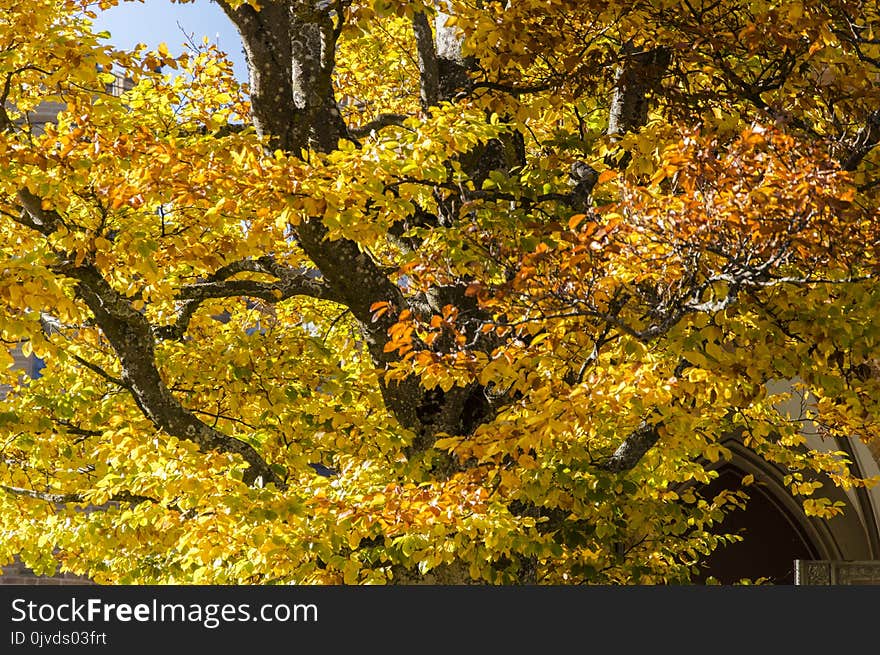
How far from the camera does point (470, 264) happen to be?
8.14 m

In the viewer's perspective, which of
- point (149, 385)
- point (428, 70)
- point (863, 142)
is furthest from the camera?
point (428, 70)

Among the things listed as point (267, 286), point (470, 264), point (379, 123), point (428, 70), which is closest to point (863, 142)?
point (470, 264)

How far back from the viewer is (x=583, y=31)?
7.95 m

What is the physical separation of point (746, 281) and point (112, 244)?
5362 mm

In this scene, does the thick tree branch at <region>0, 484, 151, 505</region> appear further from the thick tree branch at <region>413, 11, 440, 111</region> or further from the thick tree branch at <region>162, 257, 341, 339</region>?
the thick tree branch at <region>413, 11, 440, 111</region>

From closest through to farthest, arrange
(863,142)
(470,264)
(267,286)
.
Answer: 1. (863,142)
2. (470,264)
3. (267,286)

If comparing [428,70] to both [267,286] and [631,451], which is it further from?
[631,451]

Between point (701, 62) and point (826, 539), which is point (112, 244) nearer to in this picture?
point (701, 62)

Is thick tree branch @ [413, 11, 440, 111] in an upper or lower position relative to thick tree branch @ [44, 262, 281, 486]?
upper

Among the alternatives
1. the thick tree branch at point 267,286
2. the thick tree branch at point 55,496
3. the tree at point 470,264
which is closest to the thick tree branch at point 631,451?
the tree at point 470,264

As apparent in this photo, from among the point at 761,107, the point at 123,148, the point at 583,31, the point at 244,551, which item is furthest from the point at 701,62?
the point at 244,551

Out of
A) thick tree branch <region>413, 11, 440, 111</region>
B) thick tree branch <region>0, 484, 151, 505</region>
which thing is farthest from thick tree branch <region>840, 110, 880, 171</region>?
thick tree branch <region>0, 484, 151, 505</region>

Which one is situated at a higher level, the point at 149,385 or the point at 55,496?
the point at 149,385

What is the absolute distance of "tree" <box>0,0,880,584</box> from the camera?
245 inches
